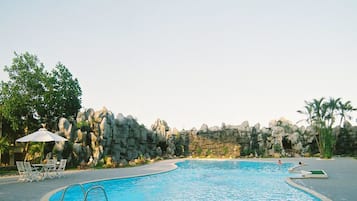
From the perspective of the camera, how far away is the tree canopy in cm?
1934

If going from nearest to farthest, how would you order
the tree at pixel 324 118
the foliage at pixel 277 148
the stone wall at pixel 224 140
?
the stone wall at pixel 224 140 < the tree at pixel 324 118 < the foliage at pixel 277 148

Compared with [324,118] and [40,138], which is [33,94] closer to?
[40,138]

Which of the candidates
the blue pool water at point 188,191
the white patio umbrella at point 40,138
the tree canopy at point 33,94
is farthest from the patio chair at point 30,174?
the tree canopy at point 33,94

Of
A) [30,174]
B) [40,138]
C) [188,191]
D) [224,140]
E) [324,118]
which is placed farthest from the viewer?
[224,140]

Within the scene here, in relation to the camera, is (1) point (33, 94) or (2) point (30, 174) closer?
(2) point (30, 174)

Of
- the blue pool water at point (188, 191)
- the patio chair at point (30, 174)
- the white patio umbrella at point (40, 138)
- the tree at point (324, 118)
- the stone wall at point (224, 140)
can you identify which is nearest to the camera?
the blue pool water at point (188, 191)

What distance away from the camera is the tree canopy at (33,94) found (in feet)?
63.5

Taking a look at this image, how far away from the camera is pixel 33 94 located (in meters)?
20.2

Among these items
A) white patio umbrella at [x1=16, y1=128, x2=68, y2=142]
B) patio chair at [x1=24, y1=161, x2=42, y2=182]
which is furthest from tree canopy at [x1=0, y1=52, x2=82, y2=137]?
patio chair at [x1=24, y1=161, x2=42, y2=182]

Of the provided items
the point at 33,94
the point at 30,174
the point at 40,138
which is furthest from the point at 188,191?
the point at 33,94

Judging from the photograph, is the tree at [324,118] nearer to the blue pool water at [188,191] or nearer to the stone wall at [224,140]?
the stone wall at [224,140]

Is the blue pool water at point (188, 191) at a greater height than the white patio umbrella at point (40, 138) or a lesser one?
lesser

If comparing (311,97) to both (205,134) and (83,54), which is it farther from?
(83,54)

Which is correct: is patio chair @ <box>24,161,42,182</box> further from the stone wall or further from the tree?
the tree
